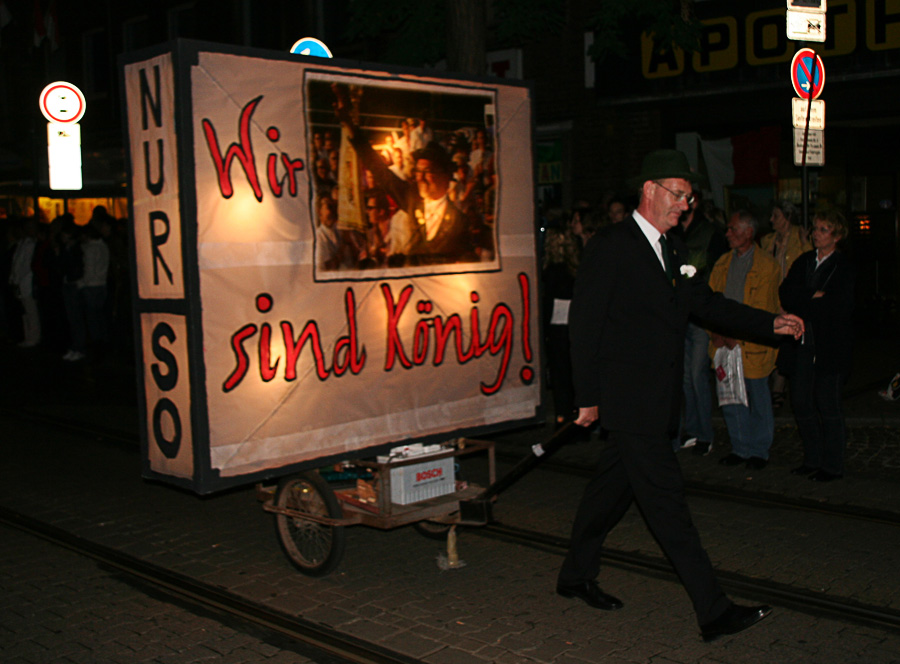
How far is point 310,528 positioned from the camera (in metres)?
5.74

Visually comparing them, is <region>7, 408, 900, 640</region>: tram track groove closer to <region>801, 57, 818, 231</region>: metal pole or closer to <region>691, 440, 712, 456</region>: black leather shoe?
<region>691, 440, 712, 456</region>: black leather shoe

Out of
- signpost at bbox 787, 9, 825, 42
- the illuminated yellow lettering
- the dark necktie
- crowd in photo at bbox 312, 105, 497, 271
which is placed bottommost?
the dark necktie

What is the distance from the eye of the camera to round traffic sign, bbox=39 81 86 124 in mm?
18109

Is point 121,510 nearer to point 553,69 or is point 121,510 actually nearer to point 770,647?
point 770,647

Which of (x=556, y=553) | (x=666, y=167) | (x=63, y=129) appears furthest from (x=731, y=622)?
(x=63, y=129)

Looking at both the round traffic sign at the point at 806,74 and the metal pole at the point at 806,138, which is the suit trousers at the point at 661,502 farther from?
the round traffic sign at the point at 806,74

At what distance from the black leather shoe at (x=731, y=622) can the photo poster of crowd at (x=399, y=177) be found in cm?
239

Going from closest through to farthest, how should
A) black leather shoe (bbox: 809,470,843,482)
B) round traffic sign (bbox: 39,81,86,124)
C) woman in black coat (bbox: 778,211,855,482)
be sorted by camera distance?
woman in black coat (bbox: 778,211,855,482), black leather shoe (bbox: 809,470,843,482), round traffic sign (bbox: 39,81,86,124)

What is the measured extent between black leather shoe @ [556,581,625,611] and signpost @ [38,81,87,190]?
15.9 meters

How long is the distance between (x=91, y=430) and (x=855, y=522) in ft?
23.4

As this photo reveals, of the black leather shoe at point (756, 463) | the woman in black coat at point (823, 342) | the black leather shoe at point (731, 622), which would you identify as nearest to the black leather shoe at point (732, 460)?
the black leather shoe at point (756, 463)

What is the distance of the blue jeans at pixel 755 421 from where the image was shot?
25.6 ft

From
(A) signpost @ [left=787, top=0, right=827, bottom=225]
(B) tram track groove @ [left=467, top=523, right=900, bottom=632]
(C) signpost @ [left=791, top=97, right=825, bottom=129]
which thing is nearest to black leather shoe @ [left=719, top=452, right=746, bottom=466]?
(B) tram track groove @ [left=467, top=523, right=900, bottom=632]

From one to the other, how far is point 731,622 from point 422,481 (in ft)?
6.20
